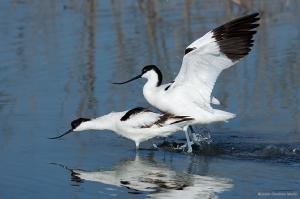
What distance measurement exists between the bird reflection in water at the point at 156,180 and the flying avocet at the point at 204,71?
916 mm

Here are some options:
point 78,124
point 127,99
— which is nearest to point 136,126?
point 78,124

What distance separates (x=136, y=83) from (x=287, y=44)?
3.49 m

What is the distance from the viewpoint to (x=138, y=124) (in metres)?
8.14

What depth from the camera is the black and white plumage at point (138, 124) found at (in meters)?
8.11

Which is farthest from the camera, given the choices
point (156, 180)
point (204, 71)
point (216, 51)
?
point (204, 71)

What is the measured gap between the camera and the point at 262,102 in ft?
31.8

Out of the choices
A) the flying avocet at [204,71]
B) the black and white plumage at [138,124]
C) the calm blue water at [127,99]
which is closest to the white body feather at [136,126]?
the black and white plumage at [138,124]

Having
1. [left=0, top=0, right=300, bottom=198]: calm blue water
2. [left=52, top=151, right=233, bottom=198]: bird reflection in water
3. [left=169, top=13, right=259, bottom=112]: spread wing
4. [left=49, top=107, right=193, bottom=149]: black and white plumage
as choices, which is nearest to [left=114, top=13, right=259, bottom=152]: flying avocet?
[left=169, top=13, right=259, bottom=112]: spread wing

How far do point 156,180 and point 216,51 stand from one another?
6.42 feet

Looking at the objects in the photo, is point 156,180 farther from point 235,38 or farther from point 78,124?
point 235,38

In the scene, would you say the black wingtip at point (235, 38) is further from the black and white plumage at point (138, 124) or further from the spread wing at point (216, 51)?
the black and white plumage at point (138, 124)

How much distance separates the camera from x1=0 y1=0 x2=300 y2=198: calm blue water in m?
6.89

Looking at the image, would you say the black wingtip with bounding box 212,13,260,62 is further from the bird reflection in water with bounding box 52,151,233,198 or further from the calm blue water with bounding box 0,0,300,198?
the bird reflection in water with bounding box 52,151,233,198

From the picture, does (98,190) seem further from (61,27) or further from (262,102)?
(61,27)
